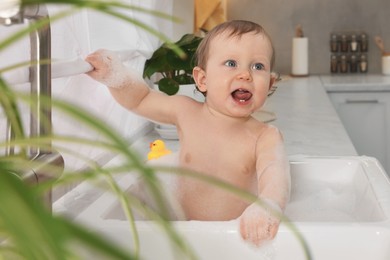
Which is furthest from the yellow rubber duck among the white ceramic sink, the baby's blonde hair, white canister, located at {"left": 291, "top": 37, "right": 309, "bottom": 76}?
white canister, located at {"left": 291, "top": 37, "right": 309, "bottom": 76}

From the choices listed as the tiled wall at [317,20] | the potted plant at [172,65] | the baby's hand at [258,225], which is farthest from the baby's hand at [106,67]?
the tiled wall at [317,20]

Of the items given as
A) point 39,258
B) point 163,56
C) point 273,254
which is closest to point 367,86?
point 163,56

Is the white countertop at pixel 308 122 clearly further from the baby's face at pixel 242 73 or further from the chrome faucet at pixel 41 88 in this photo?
the chrome faucet at pixel 41 88

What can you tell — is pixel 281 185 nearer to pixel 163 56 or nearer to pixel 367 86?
pixel 163 56

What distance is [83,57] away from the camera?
161cm

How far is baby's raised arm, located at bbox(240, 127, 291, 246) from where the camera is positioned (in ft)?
2.87

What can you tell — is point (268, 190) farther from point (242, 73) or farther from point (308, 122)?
point (308, 122)

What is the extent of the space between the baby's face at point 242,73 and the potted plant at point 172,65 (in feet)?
2.53

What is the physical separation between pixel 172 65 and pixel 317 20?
2.43 meters

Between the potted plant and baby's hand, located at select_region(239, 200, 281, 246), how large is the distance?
1142 millimetres

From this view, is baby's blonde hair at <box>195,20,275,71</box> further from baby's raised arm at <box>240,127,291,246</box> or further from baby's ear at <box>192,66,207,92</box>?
baby's raised arm at <box>240,127,291,246</box>

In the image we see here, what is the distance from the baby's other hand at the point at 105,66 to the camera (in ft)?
3.86

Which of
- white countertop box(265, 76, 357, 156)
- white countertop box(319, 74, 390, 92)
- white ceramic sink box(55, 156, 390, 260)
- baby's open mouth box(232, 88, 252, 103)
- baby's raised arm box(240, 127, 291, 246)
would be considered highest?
baby's open mouth box(232, 88, 252, 103)

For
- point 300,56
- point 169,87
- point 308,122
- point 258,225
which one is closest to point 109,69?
point 258,225
